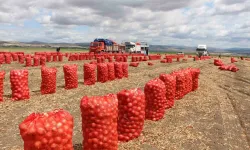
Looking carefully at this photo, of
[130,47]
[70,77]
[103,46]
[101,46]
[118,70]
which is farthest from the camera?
[130,47]

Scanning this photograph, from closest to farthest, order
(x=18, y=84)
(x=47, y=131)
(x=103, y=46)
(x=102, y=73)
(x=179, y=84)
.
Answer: (x=47, y=131)
(x=179, y=84)
(x=18, y=84)
(x=102, y=73)
(x=103, y=46)

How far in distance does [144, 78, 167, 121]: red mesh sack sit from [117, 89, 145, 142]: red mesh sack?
6.46ft

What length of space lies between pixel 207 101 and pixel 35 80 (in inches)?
579

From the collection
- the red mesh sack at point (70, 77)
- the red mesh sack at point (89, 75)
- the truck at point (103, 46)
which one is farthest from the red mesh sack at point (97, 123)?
the truck at point (103, 46)

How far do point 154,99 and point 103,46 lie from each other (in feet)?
168

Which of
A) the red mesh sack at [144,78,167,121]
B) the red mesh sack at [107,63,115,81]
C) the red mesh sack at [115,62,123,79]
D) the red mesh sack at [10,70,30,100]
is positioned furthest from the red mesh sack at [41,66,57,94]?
the red mesh sack at [144,78,167,121]

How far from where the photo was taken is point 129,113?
9.27 meters

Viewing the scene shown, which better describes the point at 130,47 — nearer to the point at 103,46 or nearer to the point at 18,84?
the point at 103,46

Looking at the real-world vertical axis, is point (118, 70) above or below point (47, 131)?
above

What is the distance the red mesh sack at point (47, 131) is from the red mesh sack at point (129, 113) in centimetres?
293

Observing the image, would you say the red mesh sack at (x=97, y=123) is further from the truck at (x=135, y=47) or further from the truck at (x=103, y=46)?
the truck at (x=135, y=47)

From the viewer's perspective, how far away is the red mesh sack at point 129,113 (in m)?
9.23

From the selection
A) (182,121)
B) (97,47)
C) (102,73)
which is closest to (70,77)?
(102,73)

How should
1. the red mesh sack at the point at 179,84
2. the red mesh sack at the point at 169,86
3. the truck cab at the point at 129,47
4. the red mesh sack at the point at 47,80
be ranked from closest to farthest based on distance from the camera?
the red mesh sack at the point at 169,86
the red mesh sack at the point at 179,84
the red mesh sack at the point at 47,80
the truck cab at the point at 129,47
